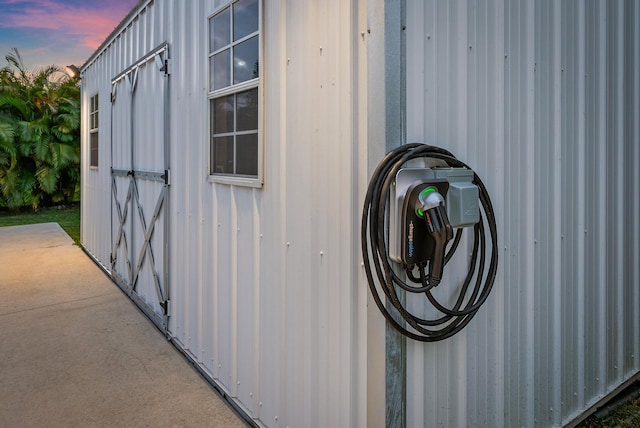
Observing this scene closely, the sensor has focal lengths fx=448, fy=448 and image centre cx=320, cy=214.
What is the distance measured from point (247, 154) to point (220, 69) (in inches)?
24.9

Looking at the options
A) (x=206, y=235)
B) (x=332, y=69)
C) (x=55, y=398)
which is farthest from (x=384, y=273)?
(x=55, y=398)

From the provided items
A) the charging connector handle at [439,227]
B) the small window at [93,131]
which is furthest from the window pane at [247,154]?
the small window at [93,131]

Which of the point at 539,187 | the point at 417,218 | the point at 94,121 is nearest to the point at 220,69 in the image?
the point at 417,218

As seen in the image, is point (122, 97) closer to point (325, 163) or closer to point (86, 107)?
point (86, 107)

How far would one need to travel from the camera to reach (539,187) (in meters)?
2.20

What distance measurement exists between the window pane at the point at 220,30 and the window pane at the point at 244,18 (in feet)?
0.30

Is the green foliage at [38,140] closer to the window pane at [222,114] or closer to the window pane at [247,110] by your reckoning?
the window pane at [222,114]

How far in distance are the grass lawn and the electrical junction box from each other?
28.2 ft

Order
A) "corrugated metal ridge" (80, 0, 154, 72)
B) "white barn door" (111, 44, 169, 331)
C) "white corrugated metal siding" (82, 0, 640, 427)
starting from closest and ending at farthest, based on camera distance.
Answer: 1. "white corrugated metal siding" (82, 0, 640, 427)
2. "white barn door" (111, 44, 169, 331)
3. "corrugated metal ridge" (80, 0, 154, 72)

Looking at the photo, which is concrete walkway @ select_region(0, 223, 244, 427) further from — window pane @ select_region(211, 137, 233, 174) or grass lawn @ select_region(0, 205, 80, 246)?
grass lawn @ select_region(0, 205, 80, 246)

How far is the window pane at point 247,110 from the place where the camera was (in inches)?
93.9

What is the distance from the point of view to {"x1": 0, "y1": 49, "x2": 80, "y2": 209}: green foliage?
11.1 meters

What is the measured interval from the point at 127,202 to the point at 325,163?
358 centimetres

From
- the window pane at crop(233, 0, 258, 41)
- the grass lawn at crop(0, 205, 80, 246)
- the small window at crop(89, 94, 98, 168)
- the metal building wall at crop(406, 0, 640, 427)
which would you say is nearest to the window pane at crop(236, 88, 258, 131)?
the window pane at crop(233, 0, 258, 41)
